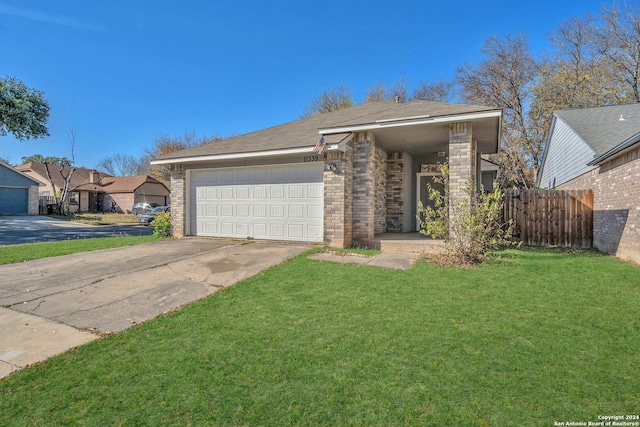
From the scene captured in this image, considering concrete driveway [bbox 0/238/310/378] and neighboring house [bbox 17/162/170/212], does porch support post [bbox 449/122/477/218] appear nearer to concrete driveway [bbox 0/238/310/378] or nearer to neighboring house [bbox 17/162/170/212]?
concrete driveway [bbox 0/238/310/378]

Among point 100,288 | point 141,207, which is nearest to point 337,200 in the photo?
point 100,288

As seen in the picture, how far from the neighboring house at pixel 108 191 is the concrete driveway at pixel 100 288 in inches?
1185

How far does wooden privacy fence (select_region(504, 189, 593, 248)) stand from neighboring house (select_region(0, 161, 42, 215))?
3681 cm

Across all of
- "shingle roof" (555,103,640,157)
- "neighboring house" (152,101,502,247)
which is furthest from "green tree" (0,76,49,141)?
"shingle roof" (555,103,640,157)

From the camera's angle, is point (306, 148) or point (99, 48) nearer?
point (306, 148)

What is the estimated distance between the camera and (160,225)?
1094cm

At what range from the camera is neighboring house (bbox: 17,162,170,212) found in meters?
34.3

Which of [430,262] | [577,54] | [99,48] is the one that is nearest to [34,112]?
[99,48]

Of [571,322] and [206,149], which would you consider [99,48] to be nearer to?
[206,149]

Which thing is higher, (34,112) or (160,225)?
(34,112)

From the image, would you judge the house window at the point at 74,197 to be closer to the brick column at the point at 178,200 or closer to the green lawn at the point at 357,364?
the brick column at the point at 178,200

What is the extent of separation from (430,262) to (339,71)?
707 inches

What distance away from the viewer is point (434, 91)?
2634 cm

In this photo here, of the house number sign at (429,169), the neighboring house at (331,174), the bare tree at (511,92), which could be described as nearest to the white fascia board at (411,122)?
the neighboring house at (331,174)
